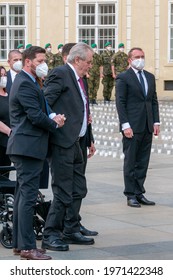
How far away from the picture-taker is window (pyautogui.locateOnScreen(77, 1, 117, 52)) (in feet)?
114

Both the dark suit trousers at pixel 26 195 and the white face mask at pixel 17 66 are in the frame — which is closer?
the dark suit trousers at pixel 26 195

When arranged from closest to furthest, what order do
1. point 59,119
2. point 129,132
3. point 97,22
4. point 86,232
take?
1. point 59,119
2. point 86,232
3. point 129,132
4. point 97,22

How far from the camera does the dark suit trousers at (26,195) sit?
8.21m

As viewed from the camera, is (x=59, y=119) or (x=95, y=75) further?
(x=95, y=75)

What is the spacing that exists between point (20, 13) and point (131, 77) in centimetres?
2422

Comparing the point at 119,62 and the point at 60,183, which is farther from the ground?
the point at 119,62

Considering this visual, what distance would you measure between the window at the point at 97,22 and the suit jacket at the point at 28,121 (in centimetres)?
2674

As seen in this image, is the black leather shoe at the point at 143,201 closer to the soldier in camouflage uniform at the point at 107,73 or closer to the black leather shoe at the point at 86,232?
the black leather shoe at the point at 86,232

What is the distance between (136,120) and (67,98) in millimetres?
2689

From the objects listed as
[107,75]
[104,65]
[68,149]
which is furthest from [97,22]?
[68,149]

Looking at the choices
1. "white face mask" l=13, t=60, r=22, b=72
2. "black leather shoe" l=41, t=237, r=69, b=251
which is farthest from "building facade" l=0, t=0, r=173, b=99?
"black leather shoe" l=41, t=237, r=69, b=251

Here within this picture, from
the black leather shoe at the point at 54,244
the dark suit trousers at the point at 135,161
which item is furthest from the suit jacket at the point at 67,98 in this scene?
the dark suit trousers at the point at 135,161

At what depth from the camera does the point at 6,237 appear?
8.90 metres

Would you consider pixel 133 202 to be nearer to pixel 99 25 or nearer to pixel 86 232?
pixel 86 232
